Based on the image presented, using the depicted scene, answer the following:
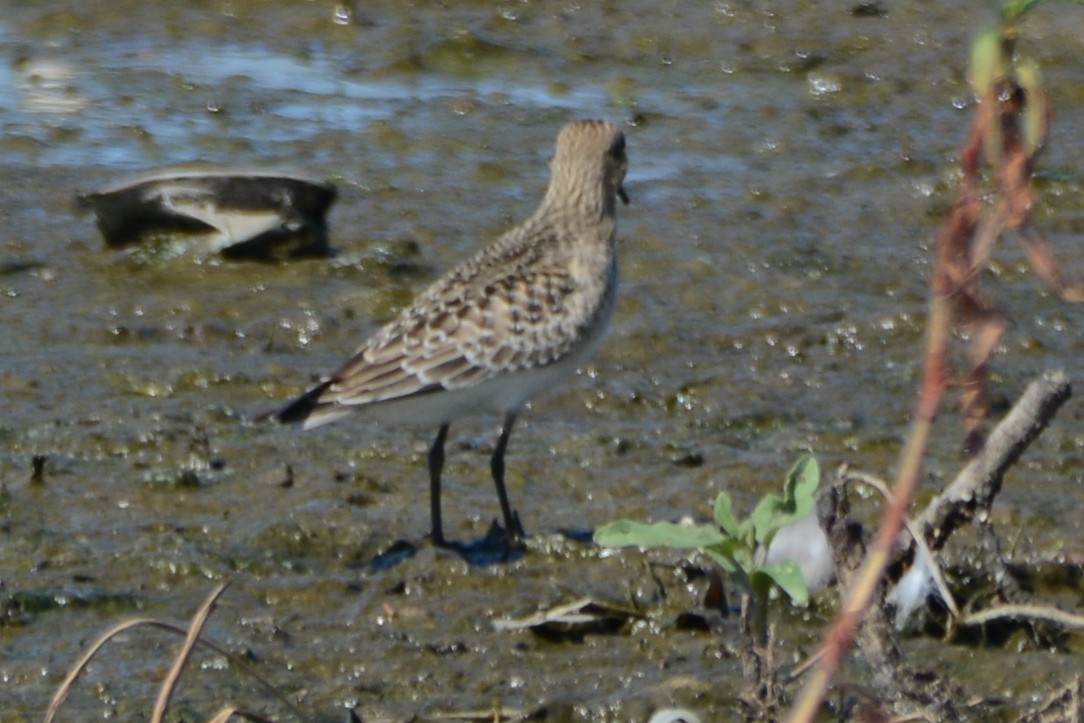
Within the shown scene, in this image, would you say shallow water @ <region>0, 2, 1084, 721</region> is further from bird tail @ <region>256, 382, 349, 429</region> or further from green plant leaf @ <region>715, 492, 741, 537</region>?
green plant leaf @ <region>715, 492, 741, 537</region>

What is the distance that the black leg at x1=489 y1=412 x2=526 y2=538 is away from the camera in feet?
16.5

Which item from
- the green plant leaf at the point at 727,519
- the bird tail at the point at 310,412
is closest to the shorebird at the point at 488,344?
the bird tail at the point at 310,412

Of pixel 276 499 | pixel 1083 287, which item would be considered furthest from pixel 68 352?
pixel 1083 287

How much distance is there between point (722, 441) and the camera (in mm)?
6078

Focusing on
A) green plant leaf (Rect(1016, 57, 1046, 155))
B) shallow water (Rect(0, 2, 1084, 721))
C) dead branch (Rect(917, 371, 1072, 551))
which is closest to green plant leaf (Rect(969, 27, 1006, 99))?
green plant leaf (Rect(1016, 57, 1046, 155))

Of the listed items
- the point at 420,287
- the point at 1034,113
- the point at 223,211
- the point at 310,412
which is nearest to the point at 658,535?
the point at 1034,113

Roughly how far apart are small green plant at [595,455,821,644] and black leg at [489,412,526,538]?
1.77 meters

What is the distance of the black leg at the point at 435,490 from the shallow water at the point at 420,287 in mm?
125

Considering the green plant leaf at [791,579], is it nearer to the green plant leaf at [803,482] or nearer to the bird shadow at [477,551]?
the green plant leaf at [803,482]

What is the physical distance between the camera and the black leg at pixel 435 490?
5055mm

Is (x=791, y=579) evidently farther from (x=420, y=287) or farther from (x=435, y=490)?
(x=420, y=287)

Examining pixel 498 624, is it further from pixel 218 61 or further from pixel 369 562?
pixel 218 61

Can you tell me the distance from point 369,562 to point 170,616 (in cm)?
64

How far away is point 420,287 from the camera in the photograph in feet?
25.1
